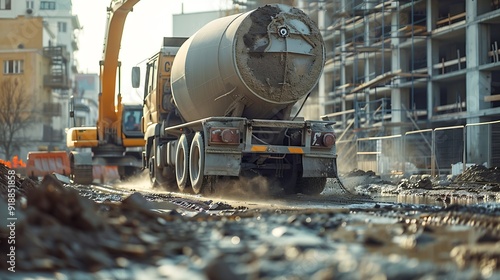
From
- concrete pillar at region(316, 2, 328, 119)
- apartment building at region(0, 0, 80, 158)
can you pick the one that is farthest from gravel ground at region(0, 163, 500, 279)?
apartment building at region(0, 0, 80, 158)

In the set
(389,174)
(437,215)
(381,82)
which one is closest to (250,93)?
(437,215)

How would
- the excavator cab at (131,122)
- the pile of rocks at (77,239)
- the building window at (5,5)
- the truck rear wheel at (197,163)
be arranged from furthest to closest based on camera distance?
the building window at (5,5)
the excavator cab at (131,122)
the truck rear wheel at (197,163)
the pile of rocks at (77,239)

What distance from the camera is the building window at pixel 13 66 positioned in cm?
6731

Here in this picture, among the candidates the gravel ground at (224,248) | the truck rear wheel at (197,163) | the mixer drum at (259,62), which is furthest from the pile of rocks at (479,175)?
the gravel ground at (224,248)

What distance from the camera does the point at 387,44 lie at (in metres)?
47.7

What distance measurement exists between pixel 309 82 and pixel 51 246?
37.2ft

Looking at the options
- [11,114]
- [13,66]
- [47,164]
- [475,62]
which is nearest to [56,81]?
[13,66]

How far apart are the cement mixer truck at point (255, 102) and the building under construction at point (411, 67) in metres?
11.2

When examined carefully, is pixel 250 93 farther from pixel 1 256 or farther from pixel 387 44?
pixel 387 44

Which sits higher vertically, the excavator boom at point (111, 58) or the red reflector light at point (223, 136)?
the excavator boom at point (111, 58)

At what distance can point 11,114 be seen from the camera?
5953cm

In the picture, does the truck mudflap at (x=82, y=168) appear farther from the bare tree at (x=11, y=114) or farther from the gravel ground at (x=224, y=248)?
the bare tree at (x=11, y=114)

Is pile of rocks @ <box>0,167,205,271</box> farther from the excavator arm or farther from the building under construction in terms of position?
the building under construction

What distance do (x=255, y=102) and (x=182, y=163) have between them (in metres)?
2.89
